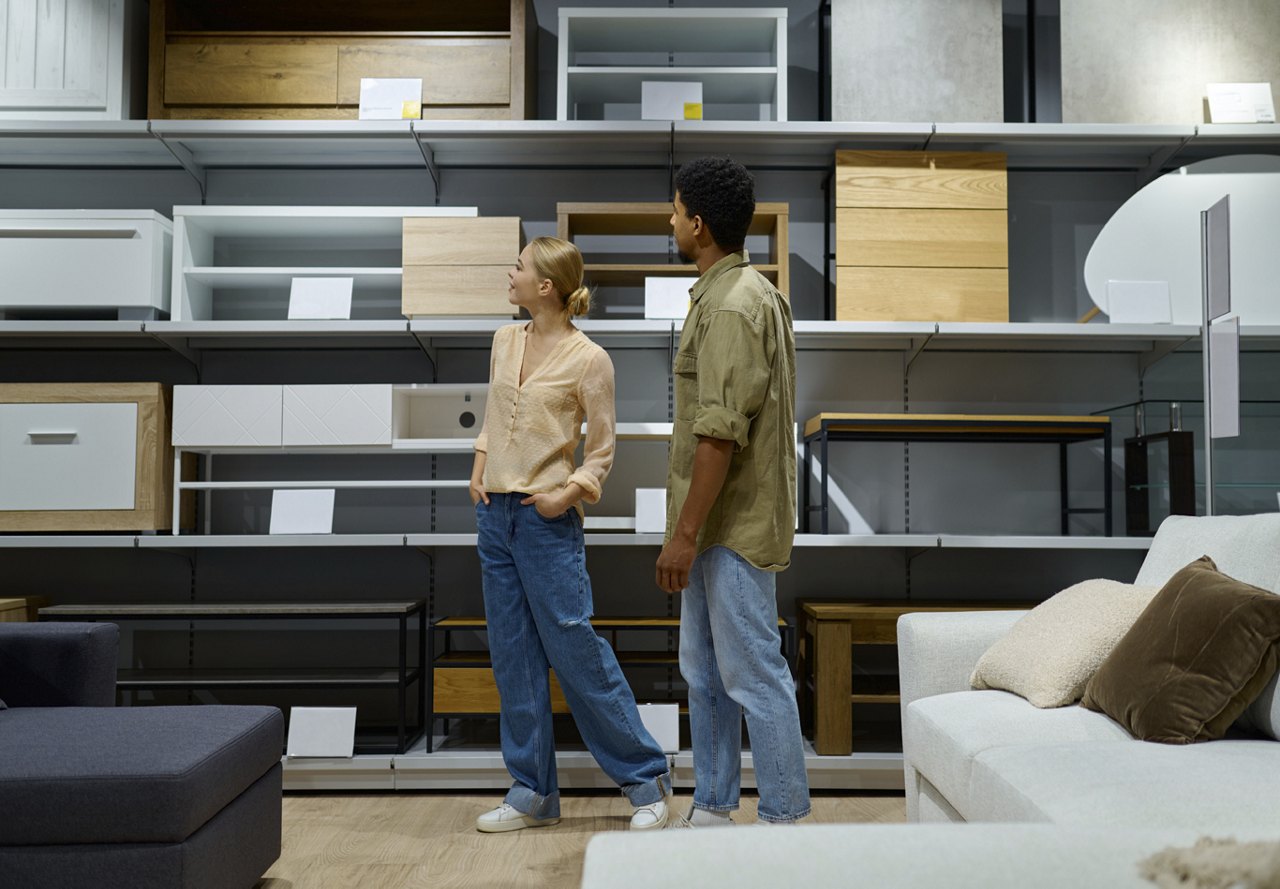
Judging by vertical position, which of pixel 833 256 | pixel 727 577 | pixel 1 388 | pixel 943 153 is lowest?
pixel 727 577

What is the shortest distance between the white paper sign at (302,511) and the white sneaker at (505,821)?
1.01m

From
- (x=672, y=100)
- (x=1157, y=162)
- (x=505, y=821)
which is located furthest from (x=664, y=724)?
(x=1157, y=162)

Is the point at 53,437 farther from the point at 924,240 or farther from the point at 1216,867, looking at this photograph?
the point at 1216,867

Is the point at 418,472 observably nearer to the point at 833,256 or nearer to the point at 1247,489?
the point at 833,256

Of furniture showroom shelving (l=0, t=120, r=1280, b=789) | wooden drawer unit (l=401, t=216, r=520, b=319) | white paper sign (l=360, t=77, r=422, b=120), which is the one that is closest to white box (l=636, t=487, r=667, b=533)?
furniture showroom shelving (l=0, t=120, r=1280, b=789)

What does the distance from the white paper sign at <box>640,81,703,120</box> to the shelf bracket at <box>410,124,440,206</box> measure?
2.27 ft

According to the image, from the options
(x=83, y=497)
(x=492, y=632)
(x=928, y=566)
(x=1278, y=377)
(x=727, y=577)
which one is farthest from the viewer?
(x=928, y=566)

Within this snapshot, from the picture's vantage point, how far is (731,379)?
1.84 metres

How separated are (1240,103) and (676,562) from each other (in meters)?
2.48

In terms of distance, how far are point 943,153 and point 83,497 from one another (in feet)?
9.10

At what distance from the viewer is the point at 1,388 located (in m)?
3.11

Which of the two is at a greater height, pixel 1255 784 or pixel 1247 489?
pixel 1247 489

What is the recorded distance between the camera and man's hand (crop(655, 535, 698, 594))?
1.86 meters

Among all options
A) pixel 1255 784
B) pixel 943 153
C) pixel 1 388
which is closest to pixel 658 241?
pixel 943 153
